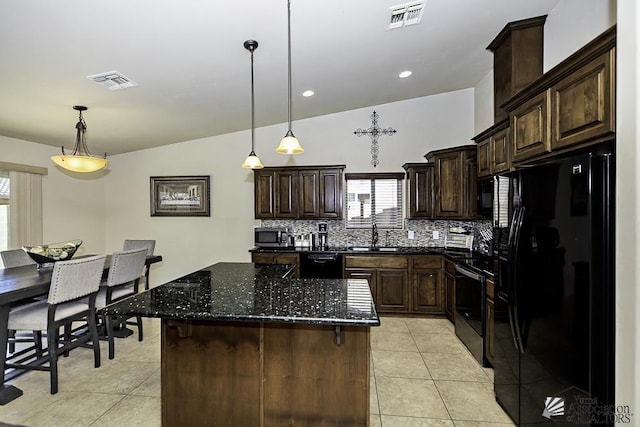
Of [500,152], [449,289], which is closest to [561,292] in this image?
[500,152]

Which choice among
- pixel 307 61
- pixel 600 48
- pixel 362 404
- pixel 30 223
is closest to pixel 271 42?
pixel 307 61

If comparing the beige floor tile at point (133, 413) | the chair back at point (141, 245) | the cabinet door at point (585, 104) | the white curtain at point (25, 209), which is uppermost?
the cabinet door at point (585, 104)

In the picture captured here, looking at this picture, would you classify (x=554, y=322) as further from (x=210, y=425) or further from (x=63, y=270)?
(x=63, y=270)

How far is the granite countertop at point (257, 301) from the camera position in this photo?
1.61 meters

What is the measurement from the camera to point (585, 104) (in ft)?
5.42

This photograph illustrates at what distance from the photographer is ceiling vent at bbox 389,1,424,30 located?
248cm

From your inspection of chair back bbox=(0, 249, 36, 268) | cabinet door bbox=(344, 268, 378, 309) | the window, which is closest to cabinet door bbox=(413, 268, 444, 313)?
cabinet door bbox=(344, 268, 378, 309)

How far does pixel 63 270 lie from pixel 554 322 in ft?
11.6

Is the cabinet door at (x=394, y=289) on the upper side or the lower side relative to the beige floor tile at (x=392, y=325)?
upper

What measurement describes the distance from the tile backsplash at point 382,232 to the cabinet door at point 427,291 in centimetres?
70

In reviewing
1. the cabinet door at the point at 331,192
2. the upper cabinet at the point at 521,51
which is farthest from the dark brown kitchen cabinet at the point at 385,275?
the upper cabinet at the point at 521,51

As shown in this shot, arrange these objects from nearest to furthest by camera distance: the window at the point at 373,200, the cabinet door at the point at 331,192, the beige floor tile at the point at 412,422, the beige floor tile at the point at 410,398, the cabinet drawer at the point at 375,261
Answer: the beige floor tile at the point at 412,422
the beige floor tile at the point at 410,398
the cabinet drawer at the point at 375,261
the cabinet door at the point at 331,192
the window at the point at 373,200

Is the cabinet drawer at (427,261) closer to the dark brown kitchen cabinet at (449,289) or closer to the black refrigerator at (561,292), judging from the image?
the dark brown kitchen cabinet at (449,289)

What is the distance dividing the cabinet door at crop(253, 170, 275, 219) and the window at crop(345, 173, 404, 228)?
3.90 feet
